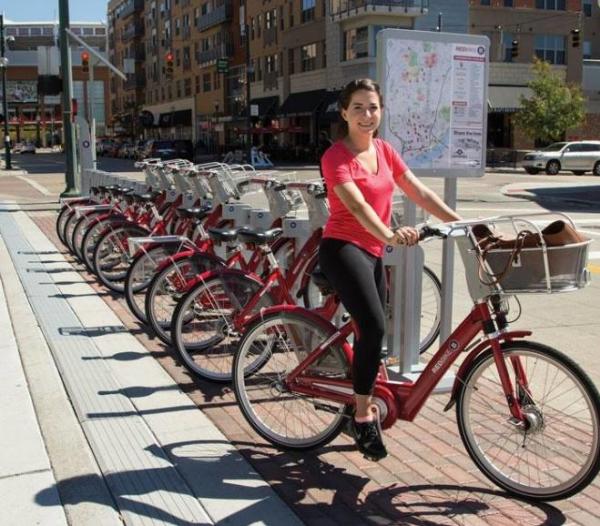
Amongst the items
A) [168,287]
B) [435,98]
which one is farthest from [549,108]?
[435,98]

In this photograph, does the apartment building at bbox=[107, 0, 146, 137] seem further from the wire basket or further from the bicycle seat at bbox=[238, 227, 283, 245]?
the wire basket

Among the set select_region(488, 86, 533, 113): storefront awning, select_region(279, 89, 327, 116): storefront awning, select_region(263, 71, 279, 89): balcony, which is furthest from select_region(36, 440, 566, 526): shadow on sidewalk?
select_region(263, 71, 279, 89): balcony

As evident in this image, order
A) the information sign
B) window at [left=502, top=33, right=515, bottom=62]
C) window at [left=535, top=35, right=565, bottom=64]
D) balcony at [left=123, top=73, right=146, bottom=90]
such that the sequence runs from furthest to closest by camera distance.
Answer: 1. balcony at [left=123, top=73, right=146, bottom=90]
2. window at [left=535, top=35, right=565, bottom=64]
3. window at [left=502, top=33, right=515, bottom=62]
4. the information sign

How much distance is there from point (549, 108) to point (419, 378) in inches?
1681

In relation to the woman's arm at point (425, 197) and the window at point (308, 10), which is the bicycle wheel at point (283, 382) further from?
the window at point (308, 10)

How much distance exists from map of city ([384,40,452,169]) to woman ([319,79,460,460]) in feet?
3.05

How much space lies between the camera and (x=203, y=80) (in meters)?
75.2

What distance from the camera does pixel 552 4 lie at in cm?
4988

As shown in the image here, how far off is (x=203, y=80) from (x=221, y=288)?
7256cm

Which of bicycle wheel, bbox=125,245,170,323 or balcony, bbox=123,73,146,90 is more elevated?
balcony, bbox=123,73,146,90

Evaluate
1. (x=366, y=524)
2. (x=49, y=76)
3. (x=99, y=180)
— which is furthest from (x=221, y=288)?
(x=49, y=76)

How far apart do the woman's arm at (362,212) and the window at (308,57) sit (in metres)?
50.6

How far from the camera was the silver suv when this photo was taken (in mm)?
35438

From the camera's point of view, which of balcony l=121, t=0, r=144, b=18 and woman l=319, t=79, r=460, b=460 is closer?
woman l=319, t=79, r=460, b=460
